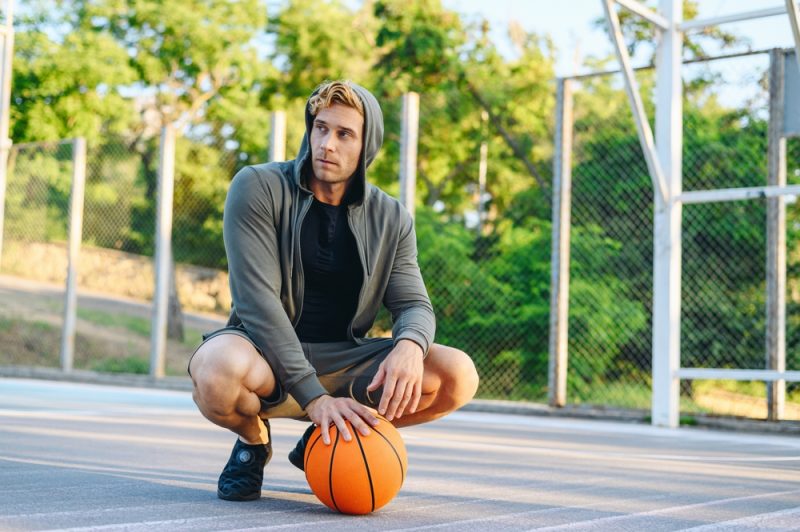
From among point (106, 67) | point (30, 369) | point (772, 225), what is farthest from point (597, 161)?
point (106, 67)

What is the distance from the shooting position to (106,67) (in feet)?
58.1

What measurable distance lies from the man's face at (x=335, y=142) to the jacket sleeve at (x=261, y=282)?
21 centimetres

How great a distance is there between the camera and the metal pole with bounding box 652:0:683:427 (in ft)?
27.3

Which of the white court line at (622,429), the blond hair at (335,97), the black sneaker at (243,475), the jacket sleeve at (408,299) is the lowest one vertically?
the white court line at (622,429)

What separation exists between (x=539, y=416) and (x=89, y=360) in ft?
19.0

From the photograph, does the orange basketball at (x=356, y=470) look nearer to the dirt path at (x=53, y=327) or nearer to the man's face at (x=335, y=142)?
the man's face at (x=335, y=142)

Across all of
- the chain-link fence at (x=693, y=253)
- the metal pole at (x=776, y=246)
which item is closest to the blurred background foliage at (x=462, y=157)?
the chain-link fence at (x=693, y=253)

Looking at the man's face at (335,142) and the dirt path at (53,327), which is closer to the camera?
the man's face at (335,142)

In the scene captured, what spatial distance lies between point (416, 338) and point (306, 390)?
43 cm

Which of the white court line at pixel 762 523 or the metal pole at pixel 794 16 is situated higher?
the metal pole at pixel 794 16

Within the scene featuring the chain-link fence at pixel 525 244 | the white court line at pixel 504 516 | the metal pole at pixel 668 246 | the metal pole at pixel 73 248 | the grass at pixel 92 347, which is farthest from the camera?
the grass at pixel 92 347

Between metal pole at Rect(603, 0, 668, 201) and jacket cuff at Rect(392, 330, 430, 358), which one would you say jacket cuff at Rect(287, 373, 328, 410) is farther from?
metal pole at Rect(603, 0, 668, 201)

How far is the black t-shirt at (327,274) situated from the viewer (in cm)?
364

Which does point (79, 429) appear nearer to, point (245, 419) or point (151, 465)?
point (151, 465)
